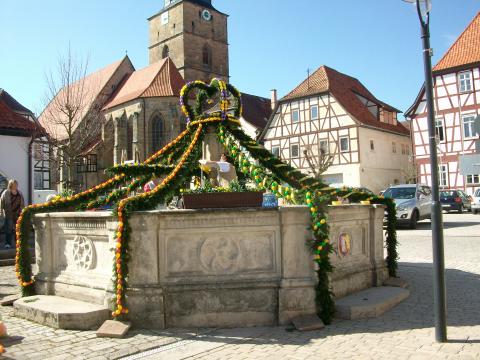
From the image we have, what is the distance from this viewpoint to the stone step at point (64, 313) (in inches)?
220

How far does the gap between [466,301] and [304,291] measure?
8.65 feet

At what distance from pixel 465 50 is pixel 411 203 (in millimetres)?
19812

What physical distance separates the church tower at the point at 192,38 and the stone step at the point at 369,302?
44.5m

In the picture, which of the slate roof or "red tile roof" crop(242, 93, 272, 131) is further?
the slate roof

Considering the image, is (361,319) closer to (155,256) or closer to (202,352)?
(202,352)

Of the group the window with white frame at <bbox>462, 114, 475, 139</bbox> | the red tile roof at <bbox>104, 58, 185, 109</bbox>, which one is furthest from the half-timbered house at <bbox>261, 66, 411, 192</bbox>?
the red tile roof at <bbox>104, 58, 185, 109</bbox>

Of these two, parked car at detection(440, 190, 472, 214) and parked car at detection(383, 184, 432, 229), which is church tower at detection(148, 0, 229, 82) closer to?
parked car at detection(440, 190, 472, 214)

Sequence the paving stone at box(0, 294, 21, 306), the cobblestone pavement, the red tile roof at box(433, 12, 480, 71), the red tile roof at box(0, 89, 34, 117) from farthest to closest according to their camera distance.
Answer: the red tile roof at box(433, 12, 480, 71), the red tile roof at box(0, 89, 34, 117), the paving stone at box(0, 294, 21, 306), the cobblestone pavement

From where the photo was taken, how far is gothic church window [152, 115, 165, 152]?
3897 cm

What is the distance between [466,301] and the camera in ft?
21.8

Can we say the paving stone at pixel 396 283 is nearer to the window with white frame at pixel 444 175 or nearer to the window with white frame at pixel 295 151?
the window with white frame at pixel 444 175

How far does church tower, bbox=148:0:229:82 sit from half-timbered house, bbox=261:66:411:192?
1554 centimetres

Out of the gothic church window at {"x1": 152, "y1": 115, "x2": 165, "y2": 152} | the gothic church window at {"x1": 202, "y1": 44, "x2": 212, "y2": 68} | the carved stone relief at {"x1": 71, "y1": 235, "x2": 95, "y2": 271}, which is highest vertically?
the gothic church window at {"x1": 202, "y1": 44, "x2": 212, "y2": 68}

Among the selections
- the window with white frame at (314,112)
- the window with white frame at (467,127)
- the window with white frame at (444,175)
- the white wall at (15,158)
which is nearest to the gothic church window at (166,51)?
the window with white frame at (314,112)
